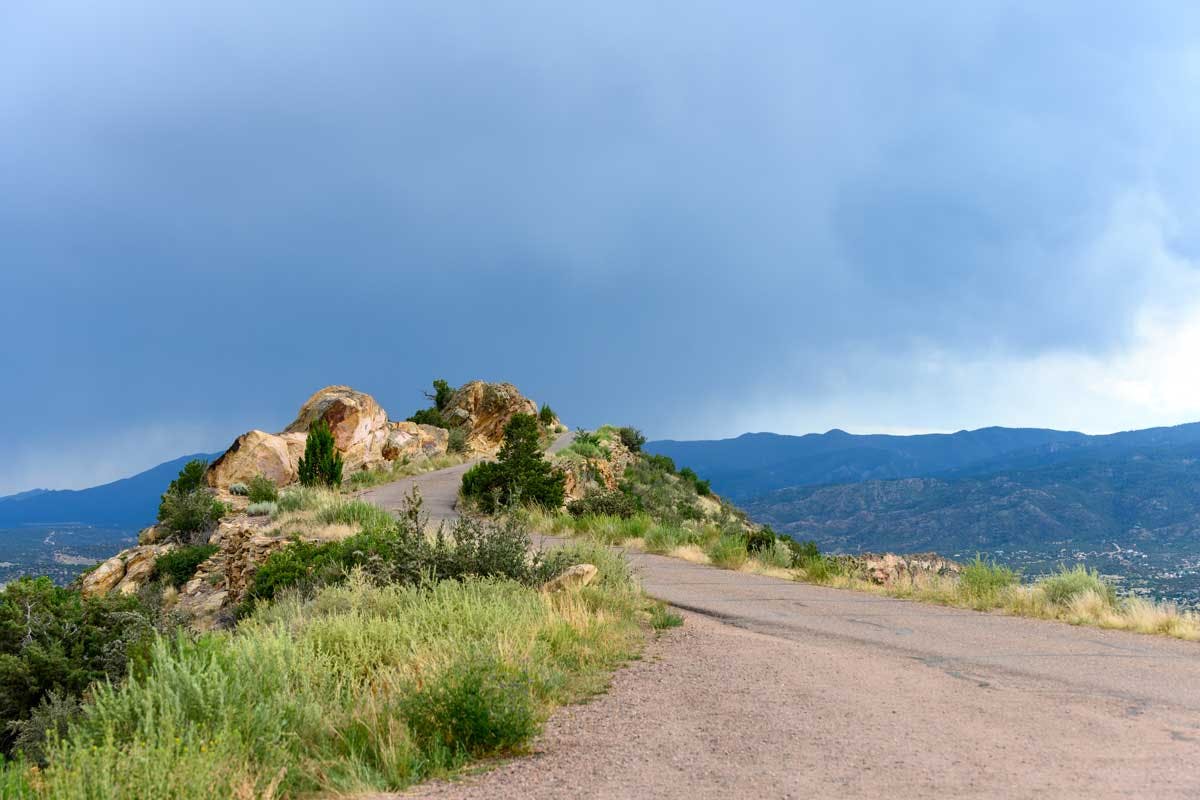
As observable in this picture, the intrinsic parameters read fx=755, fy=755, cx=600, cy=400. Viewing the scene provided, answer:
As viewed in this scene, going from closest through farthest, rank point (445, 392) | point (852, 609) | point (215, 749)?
point (215, 749) < point (852, 609) < point (445, 392)

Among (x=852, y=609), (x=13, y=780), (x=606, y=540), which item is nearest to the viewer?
(x=13, y=780)

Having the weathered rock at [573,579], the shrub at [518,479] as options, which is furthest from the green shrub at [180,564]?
the weathered rock at [573,579]

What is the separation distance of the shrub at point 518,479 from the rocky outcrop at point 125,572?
8314 mm

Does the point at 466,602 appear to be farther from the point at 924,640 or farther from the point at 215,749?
the point at 924,640

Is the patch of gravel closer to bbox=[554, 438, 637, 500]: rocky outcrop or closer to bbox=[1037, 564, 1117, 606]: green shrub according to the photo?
bbox=[1037, 564, 1117, 606]: green shrub

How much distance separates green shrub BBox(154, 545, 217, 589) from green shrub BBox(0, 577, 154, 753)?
5.08 metres

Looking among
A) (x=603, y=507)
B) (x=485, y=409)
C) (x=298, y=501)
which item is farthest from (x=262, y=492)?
(x=485, y=409)

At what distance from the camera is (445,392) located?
178 ft

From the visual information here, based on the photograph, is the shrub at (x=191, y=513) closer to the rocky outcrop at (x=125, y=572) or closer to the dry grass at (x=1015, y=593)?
the rocky outcrop at (x=125, y=572)

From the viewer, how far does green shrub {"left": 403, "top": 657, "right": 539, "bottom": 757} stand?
5.10 m

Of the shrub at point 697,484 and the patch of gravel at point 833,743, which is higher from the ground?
the shrub at point 697,484

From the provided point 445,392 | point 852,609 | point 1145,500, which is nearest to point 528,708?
point 852,609

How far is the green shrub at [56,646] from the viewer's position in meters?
9.46

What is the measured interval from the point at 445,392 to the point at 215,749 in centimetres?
5091
